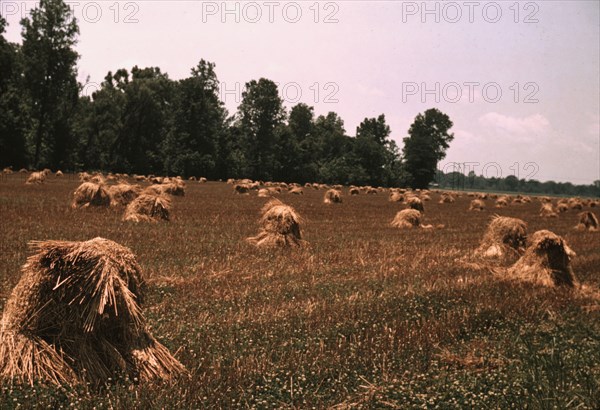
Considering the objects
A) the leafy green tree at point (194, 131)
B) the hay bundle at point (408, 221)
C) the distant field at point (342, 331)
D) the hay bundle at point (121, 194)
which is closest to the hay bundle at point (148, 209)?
the distant field at point (342, 331)

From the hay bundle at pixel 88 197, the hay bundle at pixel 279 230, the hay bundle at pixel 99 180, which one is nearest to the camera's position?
the hay bundle at pixel 279 230

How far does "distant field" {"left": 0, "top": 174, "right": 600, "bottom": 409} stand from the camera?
484 cm

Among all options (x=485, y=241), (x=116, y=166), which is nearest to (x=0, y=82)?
(x=116, y=166)

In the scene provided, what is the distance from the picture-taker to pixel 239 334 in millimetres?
6230

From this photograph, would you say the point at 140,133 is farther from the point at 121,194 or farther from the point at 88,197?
the point at 88,197

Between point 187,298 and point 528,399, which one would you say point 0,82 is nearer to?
point 187,298

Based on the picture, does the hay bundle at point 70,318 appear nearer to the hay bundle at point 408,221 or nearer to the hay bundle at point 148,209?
the hay bundle at point 148,209

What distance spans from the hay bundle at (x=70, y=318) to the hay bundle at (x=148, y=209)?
1279 cm

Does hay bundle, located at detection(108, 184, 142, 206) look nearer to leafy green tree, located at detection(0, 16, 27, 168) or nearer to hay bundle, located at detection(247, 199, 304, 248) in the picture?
hay bundle, located at detection(247, 199, 304, 248)

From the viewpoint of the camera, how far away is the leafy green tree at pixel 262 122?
99250mm

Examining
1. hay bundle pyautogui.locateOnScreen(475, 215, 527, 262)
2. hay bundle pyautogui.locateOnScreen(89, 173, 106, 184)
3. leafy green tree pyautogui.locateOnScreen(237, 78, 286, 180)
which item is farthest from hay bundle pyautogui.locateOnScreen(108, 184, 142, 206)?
leafy green tree pyautogui.locateOnScreen(237, 78, 286, 180)

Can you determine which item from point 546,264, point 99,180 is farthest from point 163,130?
point 546,264

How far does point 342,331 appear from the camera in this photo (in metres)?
6.66

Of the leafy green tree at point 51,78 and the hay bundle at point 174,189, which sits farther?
the leafy green tree at point 51,78
